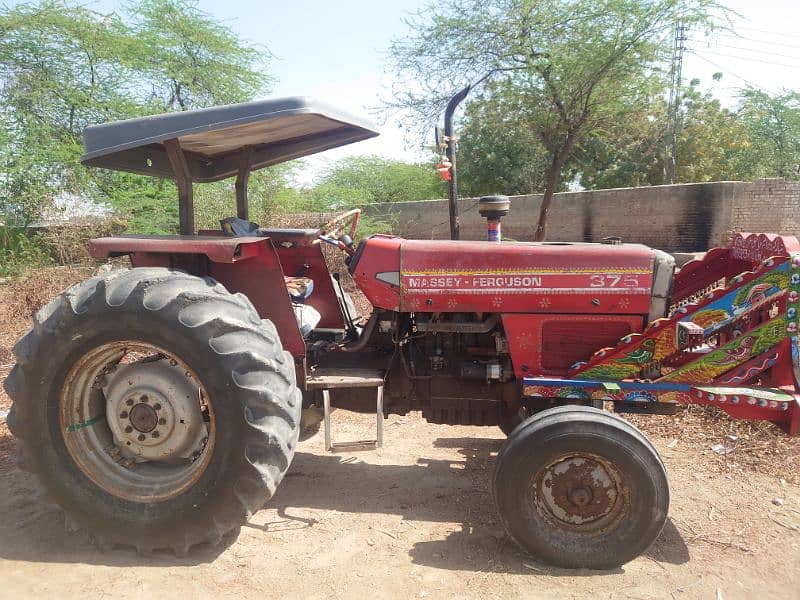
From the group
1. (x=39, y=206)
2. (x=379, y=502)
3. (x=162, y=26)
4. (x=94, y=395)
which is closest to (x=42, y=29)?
(x=162, y=26)

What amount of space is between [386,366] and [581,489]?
134cm

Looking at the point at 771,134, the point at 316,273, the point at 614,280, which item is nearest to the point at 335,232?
the point at 316,273

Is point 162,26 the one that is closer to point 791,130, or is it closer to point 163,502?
point 163,502

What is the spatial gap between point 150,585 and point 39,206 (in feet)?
36.5

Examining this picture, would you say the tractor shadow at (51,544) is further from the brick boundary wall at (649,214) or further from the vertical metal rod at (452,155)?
the brick boundary wall at (649,214)

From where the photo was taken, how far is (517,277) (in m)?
2.96

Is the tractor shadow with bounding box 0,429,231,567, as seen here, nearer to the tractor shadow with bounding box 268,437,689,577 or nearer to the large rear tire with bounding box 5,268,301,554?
the large rear tire with bounding box 5,268,301,554

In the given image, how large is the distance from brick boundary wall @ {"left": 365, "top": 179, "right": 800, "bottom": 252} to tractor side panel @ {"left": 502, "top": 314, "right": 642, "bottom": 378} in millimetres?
9553

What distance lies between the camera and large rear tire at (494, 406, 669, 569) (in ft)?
8.11

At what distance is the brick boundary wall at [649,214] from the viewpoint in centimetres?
1132

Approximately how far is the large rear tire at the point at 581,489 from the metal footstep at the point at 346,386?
2.46ft

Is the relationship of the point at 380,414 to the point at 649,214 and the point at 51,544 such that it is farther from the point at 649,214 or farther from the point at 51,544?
the point at 649,214

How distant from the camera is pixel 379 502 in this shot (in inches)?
127

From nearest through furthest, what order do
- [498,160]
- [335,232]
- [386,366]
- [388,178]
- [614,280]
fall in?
[614,280] < [386,366] < [335,232] < [498,160] < [388,178]
